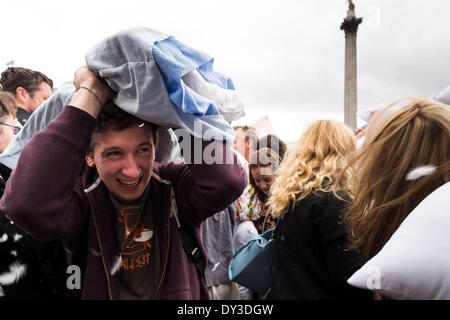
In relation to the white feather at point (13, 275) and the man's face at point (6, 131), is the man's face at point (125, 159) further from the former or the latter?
the man's face at point (6, 131)

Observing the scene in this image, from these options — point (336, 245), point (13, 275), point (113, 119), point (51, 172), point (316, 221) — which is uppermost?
point (113, 119)

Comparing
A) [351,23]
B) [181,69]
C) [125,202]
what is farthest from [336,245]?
[351,23]

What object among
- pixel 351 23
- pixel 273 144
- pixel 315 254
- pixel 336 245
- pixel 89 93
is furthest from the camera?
pixel 351 23

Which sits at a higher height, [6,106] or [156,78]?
[6,106]

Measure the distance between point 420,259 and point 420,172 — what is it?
35cm

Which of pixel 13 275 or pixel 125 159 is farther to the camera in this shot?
pixel 13 275

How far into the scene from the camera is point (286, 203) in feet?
5.69

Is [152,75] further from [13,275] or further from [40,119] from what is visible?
[13,275]

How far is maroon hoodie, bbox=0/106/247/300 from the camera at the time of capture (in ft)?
3.16

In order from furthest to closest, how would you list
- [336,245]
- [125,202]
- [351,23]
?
[351,23]
[336,245]
[125,202]

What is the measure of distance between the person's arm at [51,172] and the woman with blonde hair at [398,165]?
947mm

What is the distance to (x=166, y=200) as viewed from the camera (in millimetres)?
1297

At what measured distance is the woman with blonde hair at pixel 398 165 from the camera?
892 mm
